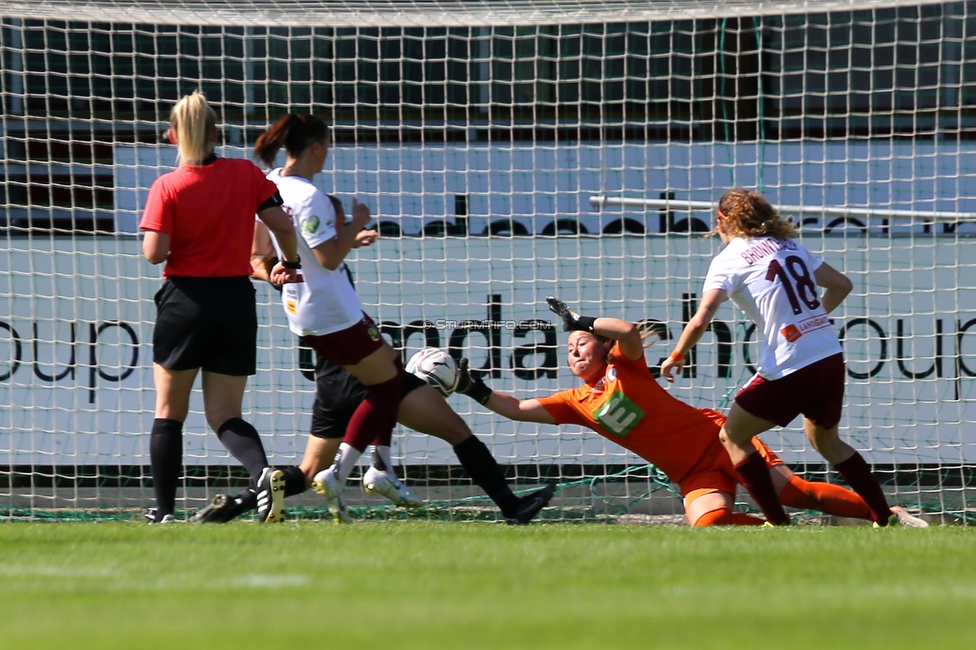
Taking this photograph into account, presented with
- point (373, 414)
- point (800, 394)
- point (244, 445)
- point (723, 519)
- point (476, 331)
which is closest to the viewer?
point (244, 445)

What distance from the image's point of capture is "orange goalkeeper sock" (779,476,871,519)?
225 inches

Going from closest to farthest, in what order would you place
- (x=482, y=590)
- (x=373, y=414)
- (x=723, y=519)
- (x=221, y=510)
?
(x=482, y=590)
(x=221, y=510)
(x=373, y=414)
(x=723, y=519)

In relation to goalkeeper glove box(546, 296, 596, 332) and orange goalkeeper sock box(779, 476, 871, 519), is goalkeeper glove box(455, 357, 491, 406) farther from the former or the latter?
orange goalkeeper sock box(779, 476, 871, 519)

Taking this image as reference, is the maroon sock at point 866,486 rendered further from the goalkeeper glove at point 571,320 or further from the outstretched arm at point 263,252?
the outstretched arm at point 263,252

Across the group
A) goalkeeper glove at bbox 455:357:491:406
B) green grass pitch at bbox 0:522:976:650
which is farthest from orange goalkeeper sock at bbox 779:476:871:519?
goalkeeper glove at bbox 455:357:491:406

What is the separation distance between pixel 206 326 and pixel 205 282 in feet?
0.64

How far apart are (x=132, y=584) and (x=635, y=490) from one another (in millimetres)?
4729

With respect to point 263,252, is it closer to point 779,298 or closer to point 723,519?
point 779,298

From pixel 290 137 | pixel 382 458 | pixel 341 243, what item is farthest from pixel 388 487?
pixel 290 137

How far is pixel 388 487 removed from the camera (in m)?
5.25

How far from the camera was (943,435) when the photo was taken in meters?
7.17

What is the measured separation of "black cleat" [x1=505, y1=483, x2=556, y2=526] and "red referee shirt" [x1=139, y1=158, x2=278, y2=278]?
159cm

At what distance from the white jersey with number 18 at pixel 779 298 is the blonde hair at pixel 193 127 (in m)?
2.24

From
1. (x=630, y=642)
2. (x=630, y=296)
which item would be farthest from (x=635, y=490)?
(x=630, y=642)
